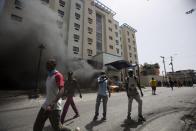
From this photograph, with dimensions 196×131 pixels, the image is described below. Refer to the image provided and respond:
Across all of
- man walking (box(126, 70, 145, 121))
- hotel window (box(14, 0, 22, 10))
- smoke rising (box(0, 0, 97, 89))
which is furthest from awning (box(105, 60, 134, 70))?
man walking (box(126, 70, 145, 121))

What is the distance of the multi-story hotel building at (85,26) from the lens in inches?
1023

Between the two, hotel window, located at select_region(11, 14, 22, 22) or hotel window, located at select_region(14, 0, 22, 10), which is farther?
hotel window, located at select_region(14, 0, 22, 10)

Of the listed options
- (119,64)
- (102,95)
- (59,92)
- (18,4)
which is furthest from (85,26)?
(59,92)

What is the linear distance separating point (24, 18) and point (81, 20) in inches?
466

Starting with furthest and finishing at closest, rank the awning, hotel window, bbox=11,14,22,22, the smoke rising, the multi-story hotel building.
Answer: the awning, the multi-story hotel building, hotel window, bbox=11,14,22,22, the smoke rising

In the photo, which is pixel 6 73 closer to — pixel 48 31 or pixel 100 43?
pixel 48 31

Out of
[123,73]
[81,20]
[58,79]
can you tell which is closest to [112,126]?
[58,79]

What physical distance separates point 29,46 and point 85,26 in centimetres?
1350

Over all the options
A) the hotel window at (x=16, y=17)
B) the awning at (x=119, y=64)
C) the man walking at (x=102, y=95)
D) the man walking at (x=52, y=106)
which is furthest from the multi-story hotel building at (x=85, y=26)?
the man walking at (x=52, y=106)

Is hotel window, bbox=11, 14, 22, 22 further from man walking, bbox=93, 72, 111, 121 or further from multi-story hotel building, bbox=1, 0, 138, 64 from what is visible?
man walking, bbox=93, 72, 111, 121

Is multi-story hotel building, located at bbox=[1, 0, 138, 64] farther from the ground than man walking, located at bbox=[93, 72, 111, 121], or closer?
farther from the ground

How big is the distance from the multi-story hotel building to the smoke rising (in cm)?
142

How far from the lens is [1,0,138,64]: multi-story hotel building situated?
25972 mm

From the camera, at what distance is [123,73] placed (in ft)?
117
